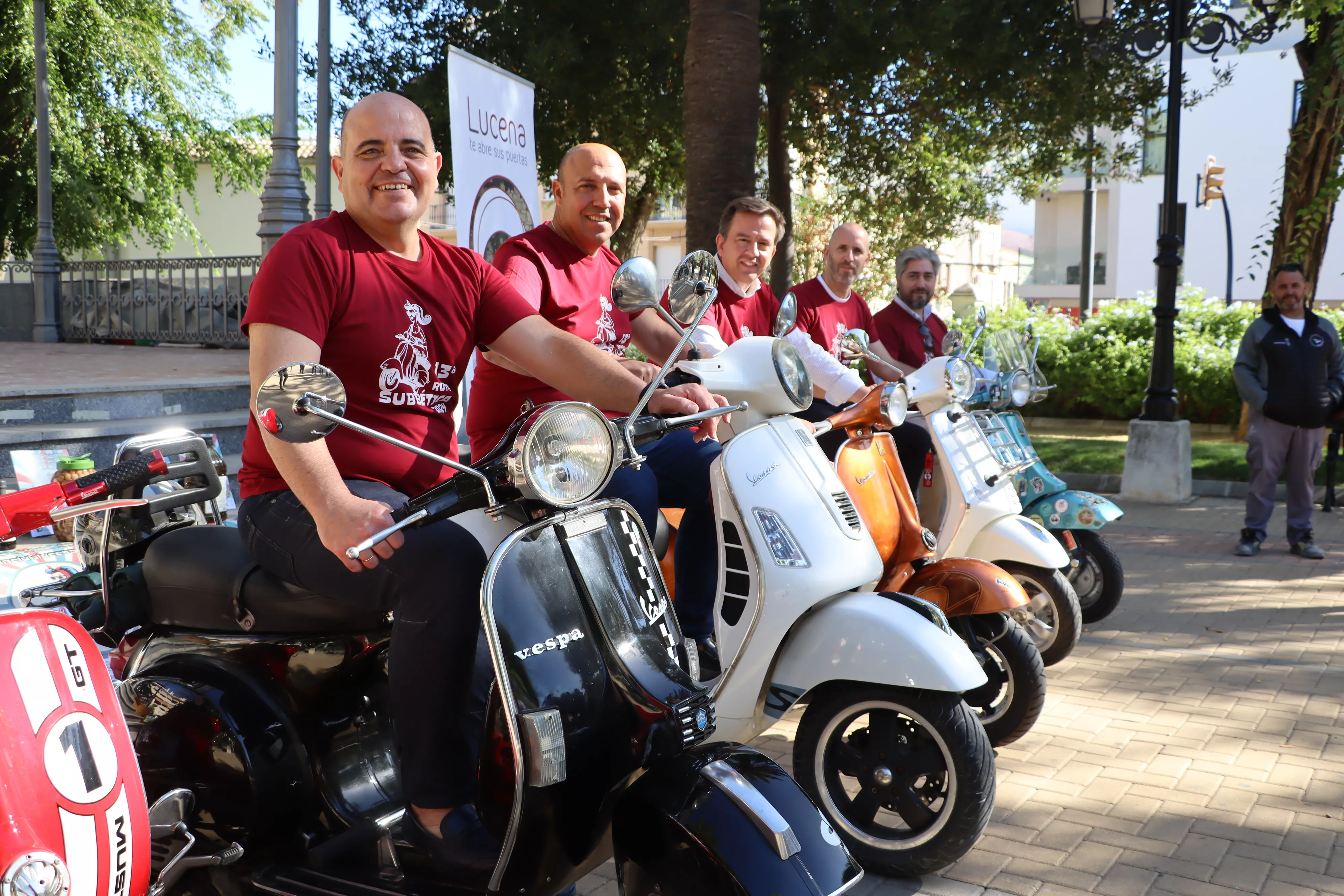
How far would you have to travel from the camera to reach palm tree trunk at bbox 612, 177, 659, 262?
47.2 ft

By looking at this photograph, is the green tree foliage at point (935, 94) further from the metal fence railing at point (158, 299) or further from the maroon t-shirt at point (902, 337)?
the metal fence railing at point (158, 299)

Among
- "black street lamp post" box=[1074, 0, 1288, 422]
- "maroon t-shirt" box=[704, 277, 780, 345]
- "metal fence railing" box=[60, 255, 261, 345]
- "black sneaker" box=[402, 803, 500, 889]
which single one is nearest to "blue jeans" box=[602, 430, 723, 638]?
"maroon t-shirt" box=[704, 277, 780, 345]

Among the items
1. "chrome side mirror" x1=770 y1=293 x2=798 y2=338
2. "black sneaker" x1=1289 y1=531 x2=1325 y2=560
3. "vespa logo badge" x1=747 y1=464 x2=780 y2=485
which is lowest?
"black sneaker" x1=1289 y1=531 x2=1325 y2=560

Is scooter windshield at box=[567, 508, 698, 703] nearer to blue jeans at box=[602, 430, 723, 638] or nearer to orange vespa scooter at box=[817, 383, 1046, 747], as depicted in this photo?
blue jeans at box=[602, 430, 723, 638]

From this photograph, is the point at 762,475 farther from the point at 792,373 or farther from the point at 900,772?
the point at 900,772

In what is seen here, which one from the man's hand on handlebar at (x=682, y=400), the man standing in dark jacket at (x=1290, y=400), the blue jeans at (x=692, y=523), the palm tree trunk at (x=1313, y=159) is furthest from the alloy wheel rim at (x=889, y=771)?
the palm tree trunk at (x=1313, y=159)

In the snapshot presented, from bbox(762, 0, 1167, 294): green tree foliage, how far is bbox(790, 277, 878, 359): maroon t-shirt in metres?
4.80

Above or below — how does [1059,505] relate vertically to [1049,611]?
above

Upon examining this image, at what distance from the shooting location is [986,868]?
10.4 ft

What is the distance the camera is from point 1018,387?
5.50 metres

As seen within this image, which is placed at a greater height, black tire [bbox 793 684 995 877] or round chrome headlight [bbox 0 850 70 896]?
round chrome headlight [bbox 0 850 70 896]

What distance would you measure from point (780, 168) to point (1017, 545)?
7.96m

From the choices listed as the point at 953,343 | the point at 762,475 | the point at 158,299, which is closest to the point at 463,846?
the point at 762,475

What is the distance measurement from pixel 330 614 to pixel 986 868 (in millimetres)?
1930
